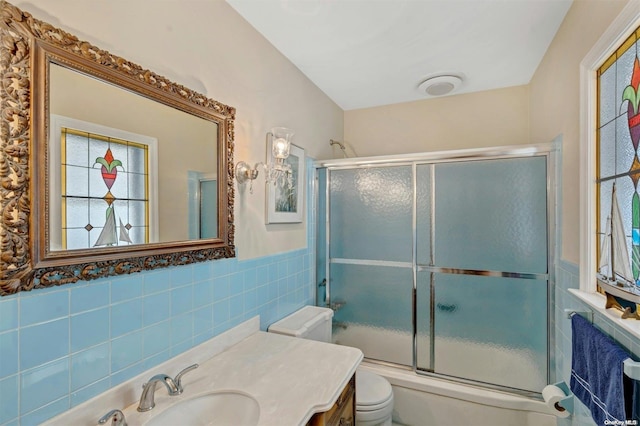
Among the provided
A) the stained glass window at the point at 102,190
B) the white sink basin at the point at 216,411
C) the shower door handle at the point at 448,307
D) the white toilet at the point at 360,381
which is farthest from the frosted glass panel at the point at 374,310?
the stained glass window at the point at 102,190

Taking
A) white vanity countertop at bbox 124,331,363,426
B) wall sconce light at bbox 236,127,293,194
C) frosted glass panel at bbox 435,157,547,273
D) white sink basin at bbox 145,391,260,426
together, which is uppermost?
wall sconce light at bbox 236,127,293,194

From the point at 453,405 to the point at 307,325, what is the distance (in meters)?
1.11

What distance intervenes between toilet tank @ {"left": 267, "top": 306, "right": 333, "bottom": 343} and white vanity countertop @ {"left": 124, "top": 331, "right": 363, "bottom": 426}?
0.59 ft

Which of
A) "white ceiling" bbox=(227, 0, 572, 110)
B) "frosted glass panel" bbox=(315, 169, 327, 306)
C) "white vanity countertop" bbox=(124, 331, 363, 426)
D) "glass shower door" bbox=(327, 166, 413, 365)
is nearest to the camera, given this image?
"white vanity countertop" bbox=(124, 331, 363, 426)

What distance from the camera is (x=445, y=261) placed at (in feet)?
6.58

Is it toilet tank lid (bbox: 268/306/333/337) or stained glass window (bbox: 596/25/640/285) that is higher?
stained glass window (bbox: 596/25/640/285)

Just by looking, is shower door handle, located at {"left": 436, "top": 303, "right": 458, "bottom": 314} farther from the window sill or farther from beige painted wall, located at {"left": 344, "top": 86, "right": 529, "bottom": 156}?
beige painted wall, located at {"left": 344, "top": 86, "right": 529, "bottom": 156}

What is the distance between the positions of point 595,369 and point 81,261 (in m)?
1.80

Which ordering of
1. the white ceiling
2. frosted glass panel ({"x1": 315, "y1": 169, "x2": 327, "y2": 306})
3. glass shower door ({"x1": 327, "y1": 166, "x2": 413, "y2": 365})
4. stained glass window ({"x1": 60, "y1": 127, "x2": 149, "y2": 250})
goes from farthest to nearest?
1. frosted glass panel ({"x1": 315, "y1": 169, "x2": 327, "y2": 306})
2. glass shower door ({"x1": 327, "y1": 166, "x2": 413, "y2": 365})
3. the white ceiling
4. stained glass window ({"x1": 60, "y1": 127, "x2": 149, "y2": 250})

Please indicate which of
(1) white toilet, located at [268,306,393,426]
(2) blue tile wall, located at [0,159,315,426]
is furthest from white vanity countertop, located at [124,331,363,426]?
(1) white toilet, located at [268,306,393,426]

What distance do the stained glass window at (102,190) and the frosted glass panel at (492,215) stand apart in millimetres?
1788

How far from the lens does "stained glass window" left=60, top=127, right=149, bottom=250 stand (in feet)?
2.71

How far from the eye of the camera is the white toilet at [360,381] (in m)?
1.60

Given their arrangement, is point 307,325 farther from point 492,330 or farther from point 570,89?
point 570,89
